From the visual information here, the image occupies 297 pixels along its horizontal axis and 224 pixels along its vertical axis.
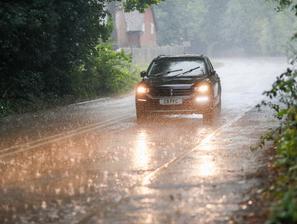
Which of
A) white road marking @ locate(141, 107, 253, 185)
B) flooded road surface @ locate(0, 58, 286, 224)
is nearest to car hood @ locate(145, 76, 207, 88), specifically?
flooded road surface @ locate(0, 58, 286, 224)

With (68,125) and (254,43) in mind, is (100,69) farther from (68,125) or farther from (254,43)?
(254,43)

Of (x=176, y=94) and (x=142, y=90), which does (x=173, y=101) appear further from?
(x=142, y=90)

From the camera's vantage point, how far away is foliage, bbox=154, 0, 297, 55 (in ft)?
303

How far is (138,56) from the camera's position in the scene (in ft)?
187

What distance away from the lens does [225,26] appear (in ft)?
352

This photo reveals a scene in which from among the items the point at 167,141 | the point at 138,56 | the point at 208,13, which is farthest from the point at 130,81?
the point at 208,13

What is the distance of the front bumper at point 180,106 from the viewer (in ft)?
53.9

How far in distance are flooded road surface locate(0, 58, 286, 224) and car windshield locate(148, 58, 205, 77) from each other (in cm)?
133

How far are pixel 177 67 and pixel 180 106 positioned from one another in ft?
5.20

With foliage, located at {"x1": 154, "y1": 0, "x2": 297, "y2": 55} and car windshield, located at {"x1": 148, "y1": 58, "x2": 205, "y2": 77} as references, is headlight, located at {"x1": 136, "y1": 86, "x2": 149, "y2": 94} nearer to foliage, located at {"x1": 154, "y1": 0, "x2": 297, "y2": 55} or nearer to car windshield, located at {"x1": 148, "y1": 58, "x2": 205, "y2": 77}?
car windshield, located at {"x1": 148, "y1": 58, "x2": 205, "y2": 77}

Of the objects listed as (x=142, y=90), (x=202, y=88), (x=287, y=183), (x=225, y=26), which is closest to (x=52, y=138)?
(x=142, y=90)

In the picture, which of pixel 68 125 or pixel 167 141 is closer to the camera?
pixel 167 141

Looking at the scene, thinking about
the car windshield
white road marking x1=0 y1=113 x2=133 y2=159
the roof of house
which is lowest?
white road marking x1=0 y1=113 x2=133 y2=159

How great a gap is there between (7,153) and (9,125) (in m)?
5.43
